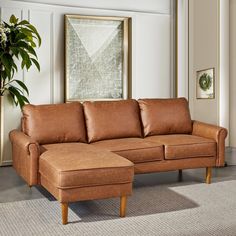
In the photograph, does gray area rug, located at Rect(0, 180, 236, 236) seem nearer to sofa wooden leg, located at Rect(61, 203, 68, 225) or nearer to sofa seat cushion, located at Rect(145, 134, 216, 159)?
sofa wooden leg, located at Rect(61, 203, 68, 225)

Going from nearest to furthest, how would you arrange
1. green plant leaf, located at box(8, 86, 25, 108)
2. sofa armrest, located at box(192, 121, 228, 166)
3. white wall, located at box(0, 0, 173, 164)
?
sofa armrest, located at box(192, 121, 228, 166) → green plant leaf, located at box(8, 86, 25, 108) → white wall, located at box(0, 0, 173, 164)

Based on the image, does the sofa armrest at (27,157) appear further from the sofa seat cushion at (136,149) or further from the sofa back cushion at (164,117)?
the sofa back cushion at (164,117)

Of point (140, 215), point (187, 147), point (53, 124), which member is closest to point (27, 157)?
point (53, 124)

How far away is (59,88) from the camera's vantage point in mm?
5008

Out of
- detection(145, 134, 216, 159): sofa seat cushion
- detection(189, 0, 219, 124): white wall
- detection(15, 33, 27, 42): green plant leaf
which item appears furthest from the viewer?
detection(189, 0, 219, 124): white wall

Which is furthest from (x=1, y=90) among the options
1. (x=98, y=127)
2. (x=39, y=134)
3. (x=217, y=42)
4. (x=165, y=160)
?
(x=217, y=42)

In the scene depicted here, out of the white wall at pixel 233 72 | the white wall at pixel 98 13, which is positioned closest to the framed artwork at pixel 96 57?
the white wall at pixel 98 13

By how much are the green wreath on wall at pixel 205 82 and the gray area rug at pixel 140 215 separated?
1.75 meters

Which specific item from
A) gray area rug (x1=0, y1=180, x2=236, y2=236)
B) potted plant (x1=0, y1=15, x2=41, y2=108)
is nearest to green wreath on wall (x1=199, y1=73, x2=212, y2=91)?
gray area rug (x1=0, y1=180, x2=236, y2=236)

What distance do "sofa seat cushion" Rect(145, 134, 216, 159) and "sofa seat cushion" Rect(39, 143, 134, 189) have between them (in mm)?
832

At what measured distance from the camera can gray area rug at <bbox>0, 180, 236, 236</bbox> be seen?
2.69 m

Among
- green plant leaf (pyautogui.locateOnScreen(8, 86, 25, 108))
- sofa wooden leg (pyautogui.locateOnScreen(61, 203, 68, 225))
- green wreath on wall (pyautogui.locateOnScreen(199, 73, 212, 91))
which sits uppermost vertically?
green wreath on wall (pyautogui.locateOnScreen(199, 73, 212, 91))

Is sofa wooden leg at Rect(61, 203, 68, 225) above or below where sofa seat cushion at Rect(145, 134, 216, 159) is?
below

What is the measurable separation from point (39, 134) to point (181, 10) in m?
2.77
